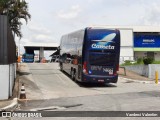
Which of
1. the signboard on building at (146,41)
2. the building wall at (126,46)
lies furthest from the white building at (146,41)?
the building wall at (126,46)

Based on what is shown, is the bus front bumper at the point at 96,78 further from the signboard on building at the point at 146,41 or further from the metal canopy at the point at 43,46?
the metal canopy at the point at 43,46

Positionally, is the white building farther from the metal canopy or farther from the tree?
the tree

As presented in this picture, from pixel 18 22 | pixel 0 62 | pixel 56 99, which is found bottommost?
pixel 56 99

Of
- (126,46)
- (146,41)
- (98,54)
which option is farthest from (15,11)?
(146,41)

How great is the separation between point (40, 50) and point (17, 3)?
63142mm

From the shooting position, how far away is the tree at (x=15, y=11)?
2959 cm

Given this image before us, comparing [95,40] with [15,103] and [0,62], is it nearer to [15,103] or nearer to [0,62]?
[0,62]

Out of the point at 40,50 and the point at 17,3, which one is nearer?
the point at 17,3

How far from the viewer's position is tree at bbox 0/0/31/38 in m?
29.6

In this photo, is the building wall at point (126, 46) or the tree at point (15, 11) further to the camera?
the building wall at point (126, 46)

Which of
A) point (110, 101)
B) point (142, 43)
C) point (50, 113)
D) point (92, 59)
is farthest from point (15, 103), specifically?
point (142, 43)

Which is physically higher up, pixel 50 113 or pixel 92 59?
pixel 92 59

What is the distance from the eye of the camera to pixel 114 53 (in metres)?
25.3

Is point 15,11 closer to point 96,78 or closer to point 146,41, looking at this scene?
point 96,78
